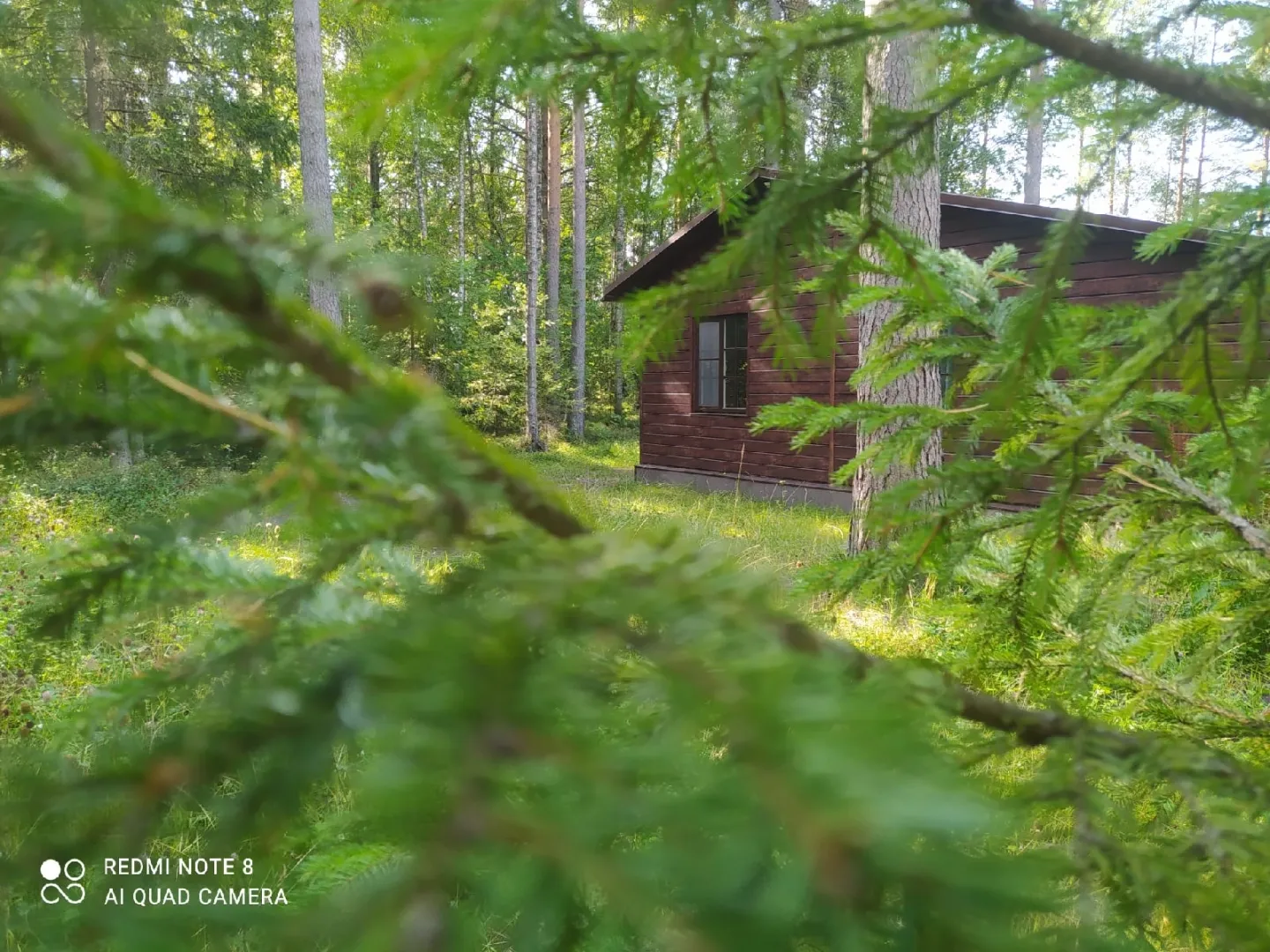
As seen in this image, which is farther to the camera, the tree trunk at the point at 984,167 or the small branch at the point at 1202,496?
the tree trunk at the point at 984,167

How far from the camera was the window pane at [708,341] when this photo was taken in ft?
39.1

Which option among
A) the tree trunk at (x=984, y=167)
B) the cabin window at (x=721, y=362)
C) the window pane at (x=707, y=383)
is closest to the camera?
the cabin window at (x=721, y=362)

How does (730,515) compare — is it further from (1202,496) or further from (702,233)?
(1202,496)

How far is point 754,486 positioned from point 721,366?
7.10 ft

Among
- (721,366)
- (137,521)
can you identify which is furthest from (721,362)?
(137,521)

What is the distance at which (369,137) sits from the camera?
2.84 ft

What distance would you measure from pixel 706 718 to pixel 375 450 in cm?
20

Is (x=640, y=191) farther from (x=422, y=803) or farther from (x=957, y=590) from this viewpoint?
(x=957, y=590)

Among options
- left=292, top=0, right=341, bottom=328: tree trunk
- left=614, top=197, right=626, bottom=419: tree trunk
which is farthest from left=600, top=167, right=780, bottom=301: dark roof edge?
left=614, top=197, right=626, bottom=419: tree trunk

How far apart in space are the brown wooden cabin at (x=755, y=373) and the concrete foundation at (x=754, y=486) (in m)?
0.02

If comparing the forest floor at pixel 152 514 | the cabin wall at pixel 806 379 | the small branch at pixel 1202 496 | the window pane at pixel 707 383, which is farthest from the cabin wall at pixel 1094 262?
the small branch at pixel 1202 496

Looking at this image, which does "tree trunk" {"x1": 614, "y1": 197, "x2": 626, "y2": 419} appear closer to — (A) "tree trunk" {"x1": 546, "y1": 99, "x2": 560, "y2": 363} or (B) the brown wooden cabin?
(A) "tree trunk" {"x1": 546, "y1": 99, "x2": 560, "y2": 363}

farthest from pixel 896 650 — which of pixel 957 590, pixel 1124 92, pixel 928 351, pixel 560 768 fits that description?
pixel 560 768

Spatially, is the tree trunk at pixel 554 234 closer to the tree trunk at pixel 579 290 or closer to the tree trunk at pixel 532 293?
the tree trunk at pixel 579 290
